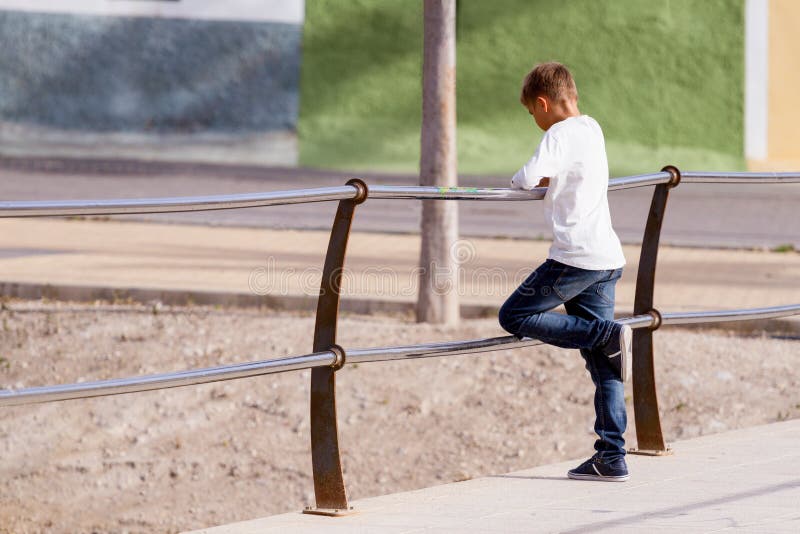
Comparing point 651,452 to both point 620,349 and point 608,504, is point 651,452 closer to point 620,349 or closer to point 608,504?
point 620,349

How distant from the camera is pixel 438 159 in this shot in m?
8.87

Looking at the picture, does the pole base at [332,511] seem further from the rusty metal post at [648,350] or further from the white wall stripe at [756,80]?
the white wall stripe at [756,80]

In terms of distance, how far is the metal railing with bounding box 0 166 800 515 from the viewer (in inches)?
153

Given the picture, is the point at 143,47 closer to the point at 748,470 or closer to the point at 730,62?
the point at 730,62

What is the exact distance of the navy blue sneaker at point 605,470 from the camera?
4.88 meters

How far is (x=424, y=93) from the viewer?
9016 millimetres

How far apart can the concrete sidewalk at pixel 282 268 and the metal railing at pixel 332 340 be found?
3.72m

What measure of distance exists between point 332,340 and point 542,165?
2.94 ft

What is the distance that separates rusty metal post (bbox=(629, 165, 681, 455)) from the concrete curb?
12.3 ft

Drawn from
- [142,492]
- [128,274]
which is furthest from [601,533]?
[128,274]

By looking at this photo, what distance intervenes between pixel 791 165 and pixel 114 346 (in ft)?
47.6

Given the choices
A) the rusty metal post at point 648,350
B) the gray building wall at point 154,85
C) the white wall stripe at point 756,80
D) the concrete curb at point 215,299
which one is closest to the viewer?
the rusty metal post at point 648,350

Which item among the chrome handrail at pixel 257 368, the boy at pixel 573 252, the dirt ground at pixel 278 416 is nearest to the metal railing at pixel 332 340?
the chrome handrail at pixel 257 368

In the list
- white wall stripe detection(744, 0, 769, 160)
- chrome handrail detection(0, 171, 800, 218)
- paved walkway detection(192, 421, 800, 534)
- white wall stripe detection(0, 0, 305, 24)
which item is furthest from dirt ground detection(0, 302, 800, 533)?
white wall stripe detection(0, 0, 305, 24)
